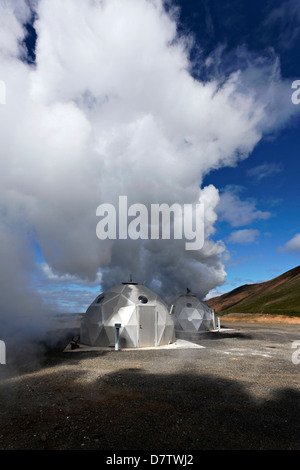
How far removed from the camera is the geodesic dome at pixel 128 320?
19359 millimetres

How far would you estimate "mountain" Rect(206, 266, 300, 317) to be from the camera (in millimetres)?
72269

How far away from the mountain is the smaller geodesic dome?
35367mm

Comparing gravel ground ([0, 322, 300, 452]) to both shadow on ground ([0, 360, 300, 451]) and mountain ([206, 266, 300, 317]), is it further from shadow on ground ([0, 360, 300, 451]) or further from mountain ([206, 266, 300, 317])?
mountain ([206, 266, 300, 317])

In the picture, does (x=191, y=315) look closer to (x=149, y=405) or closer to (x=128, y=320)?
(x=128, y=320)

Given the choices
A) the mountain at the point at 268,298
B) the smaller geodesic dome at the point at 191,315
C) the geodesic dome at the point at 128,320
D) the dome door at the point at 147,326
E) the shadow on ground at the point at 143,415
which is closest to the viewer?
the shadow on ground at the point at 143,415

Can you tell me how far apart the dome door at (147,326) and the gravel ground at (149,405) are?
5326 mm

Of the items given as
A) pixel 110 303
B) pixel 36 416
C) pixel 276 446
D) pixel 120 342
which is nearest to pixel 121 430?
pixel 36 416

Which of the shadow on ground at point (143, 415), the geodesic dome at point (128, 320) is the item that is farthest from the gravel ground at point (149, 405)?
the geodesic dome at point (128, 320)

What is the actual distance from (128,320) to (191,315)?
14.2 metres

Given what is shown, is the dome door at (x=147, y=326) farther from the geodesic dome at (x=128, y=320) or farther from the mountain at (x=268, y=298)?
the mountain at (x=268, y=298)

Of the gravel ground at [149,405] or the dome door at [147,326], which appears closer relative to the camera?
the gravel ground at [149,405]

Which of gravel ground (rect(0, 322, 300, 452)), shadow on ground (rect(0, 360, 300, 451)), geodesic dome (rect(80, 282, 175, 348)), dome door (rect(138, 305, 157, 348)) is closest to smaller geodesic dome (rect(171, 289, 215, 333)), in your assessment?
geodesic dome (rect(80, 282, 175, 348))

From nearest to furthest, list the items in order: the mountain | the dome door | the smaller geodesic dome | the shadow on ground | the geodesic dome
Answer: the shadow on ground < the geodesic dome < the dome door < the smaller geodesic dome < the mountain

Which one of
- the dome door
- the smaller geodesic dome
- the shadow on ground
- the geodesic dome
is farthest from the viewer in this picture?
the smaller geodesic dome
